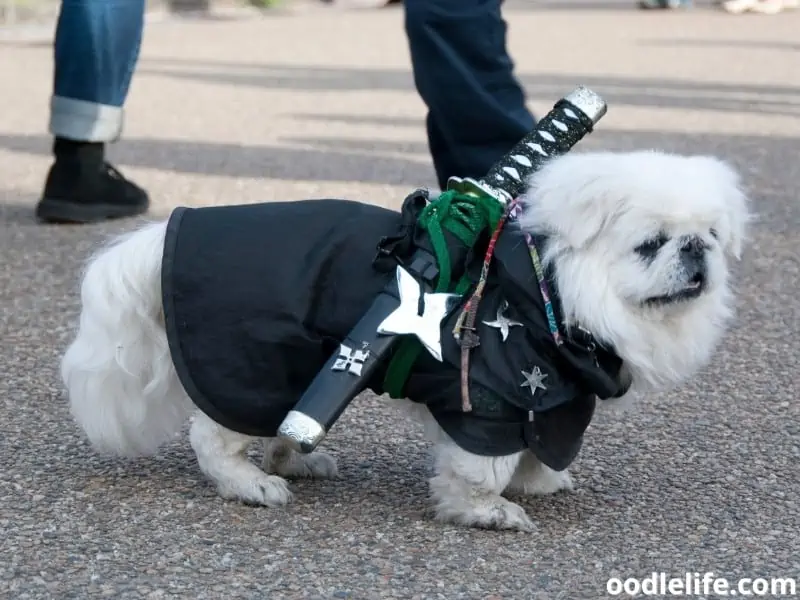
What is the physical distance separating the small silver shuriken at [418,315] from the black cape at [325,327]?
0.09 feet

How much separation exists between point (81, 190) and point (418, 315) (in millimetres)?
2957

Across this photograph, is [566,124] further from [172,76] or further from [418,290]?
[172,76]

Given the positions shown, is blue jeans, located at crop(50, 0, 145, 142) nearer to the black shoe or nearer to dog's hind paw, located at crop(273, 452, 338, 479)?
the black shoe

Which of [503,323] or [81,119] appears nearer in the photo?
[503,323]

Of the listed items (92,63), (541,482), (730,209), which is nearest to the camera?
(730,209)

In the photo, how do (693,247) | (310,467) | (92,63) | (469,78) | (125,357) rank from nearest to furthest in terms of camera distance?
(693,247) → (125,357) → (310,467) → (469,78) → (92,63)

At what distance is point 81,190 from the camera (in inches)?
214

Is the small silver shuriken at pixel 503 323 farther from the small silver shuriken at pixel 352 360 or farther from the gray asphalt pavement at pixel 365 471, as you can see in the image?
the gray asphalt pavement at pixel 365 471

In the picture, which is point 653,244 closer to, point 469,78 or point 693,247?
point 693,247

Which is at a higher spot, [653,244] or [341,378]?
[653,244]

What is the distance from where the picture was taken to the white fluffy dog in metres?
2.72

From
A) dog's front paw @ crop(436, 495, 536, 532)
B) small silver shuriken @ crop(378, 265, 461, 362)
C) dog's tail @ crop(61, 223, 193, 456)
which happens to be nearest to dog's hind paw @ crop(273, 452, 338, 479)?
dog's tail @ crop(61, 223, 193, 456)

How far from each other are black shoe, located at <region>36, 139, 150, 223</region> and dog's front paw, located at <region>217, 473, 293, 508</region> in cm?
264

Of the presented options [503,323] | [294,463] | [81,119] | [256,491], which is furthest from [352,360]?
[81,119]
